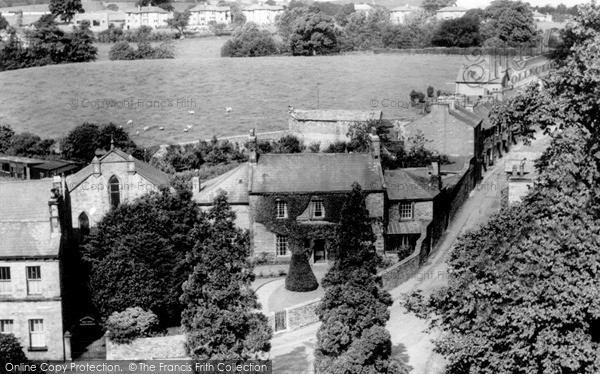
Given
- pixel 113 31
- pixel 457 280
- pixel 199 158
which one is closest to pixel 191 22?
pixel 113 31

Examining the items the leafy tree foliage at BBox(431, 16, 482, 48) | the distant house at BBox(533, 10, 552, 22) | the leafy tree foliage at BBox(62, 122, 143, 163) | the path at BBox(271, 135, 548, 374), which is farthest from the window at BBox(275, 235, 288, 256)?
the distant house at BBox(533, 10, 552, 22)

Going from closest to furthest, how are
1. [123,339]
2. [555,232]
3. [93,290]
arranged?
[555,232]
[123,339]
[93,290]

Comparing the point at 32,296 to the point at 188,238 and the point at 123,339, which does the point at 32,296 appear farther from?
the point at 188,238

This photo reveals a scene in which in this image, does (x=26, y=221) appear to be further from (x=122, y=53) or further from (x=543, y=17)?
(x=543, y=17)

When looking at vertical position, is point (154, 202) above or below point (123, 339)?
above

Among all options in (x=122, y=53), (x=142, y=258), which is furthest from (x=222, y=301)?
(x=122, y=53)

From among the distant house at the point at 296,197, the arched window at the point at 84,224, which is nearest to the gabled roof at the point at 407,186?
the distant house at the point at 296,197

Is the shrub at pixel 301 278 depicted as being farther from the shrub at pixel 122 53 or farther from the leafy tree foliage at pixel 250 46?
the shrub at pixel 122 53

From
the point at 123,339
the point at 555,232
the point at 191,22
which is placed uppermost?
the point at 191,22
